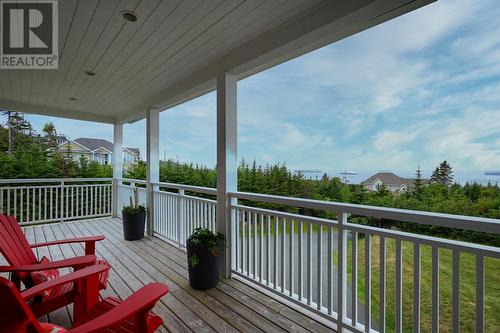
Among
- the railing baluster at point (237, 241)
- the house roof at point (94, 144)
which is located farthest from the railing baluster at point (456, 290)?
the house roof at point (94, 144)

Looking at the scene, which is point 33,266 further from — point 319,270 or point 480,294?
point 480,294

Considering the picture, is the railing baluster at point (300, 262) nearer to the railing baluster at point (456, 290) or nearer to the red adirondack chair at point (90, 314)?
the railing baluster at point (456, 290)

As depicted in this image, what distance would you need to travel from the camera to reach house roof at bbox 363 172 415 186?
2465 mm

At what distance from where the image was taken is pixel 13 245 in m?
2.03

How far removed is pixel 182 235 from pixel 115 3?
9.56 ft

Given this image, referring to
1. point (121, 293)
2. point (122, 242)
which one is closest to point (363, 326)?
point (121, 293)

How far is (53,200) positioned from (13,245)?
413 cm

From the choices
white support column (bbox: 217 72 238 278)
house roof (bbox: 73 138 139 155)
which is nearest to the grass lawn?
white support column (bbox: 217 72 238 278)

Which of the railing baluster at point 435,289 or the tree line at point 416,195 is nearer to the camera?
the railing baluster at point 435,289

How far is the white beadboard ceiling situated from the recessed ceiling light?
4 cm

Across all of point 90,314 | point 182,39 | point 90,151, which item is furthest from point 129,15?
point 90,151

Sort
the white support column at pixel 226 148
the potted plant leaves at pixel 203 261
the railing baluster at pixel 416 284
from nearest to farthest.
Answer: the railing baluster at pixel 416 284 → the potted plant leaves at pixel 203 261 → the white support column at pixel 226 148

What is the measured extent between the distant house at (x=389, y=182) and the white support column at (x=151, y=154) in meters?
3.46

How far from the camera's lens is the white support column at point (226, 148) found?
291 centimetres
